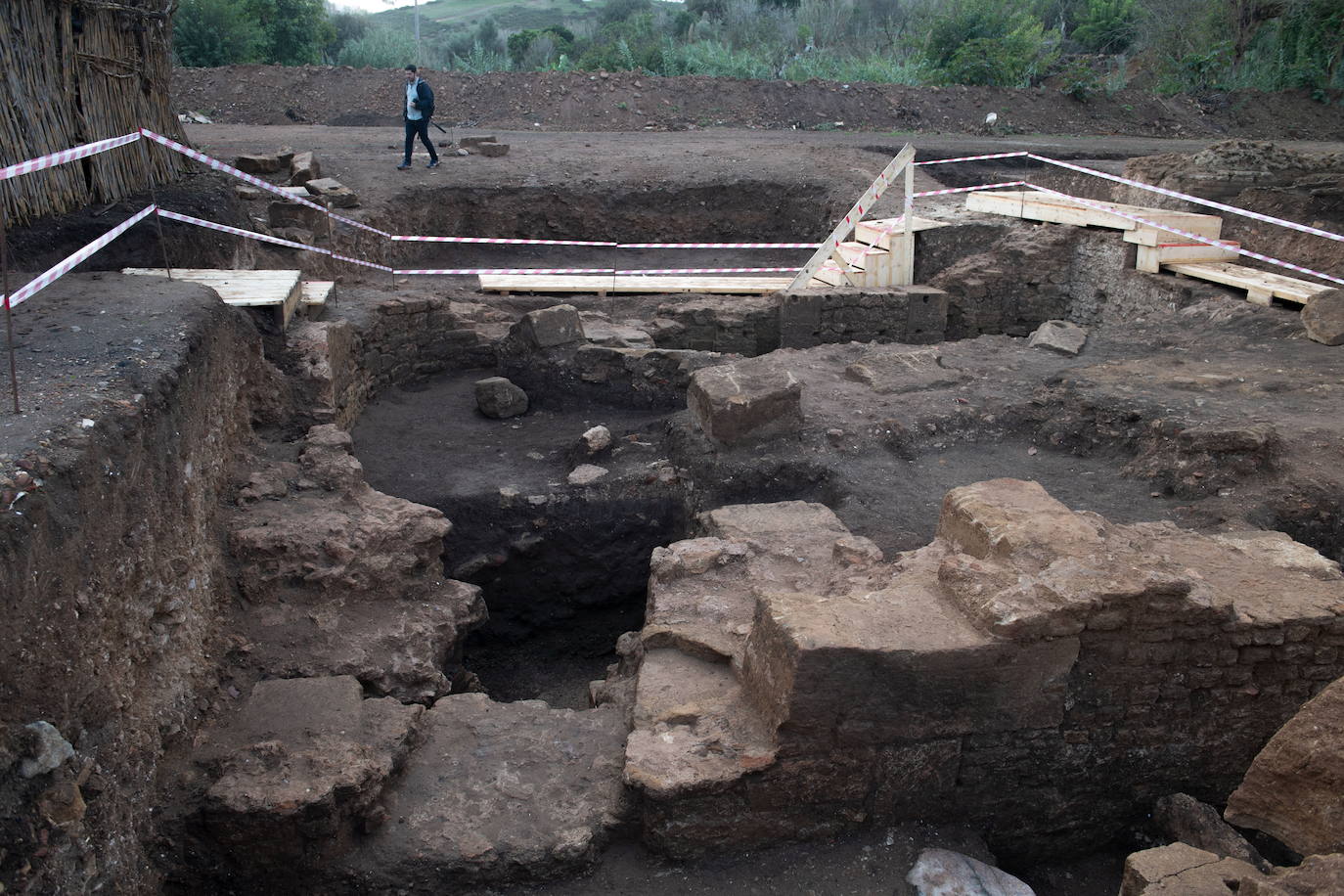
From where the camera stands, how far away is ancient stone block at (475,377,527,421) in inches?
327

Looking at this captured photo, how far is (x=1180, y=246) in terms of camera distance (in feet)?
30.9

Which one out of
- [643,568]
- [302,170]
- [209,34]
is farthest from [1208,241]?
[209,34]

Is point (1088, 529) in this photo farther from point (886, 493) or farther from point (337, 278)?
point (337, 278)

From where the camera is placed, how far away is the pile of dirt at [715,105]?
18.5 meters

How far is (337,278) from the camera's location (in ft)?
31.9

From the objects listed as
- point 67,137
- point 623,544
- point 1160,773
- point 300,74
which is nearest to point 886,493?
point 623,544

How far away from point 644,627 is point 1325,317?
6289mm

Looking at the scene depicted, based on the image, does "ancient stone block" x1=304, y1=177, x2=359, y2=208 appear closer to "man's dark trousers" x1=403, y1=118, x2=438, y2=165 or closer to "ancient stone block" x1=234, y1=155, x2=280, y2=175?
"ancient stone block" x1=234, y1=155, x2=280, y2=175

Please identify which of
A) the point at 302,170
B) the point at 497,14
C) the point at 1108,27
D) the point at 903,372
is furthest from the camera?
the point at 497,14

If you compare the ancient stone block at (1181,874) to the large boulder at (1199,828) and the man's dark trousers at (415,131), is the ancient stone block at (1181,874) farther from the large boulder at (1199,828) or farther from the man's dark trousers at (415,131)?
the man's dark trousers at (415,131)

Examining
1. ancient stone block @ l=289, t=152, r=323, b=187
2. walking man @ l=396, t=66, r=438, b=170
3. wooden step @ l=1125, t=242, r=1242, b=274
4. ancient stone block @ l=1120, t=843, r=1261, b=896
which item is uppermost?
walking man @ l=396, t=66, r=438, b=170

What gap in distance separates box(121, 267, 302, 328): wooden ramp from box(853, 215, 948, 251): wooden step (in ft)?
20.3

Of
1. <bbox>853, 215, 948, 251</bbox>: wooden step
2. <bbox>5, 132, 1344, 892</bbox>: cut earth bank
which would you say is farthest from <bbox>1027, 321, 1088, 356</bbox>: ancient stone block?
<bbox>853, 215, 948, 251</bbox>: wooden step

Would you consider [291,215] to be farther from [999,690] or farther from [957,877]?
[957,877]
